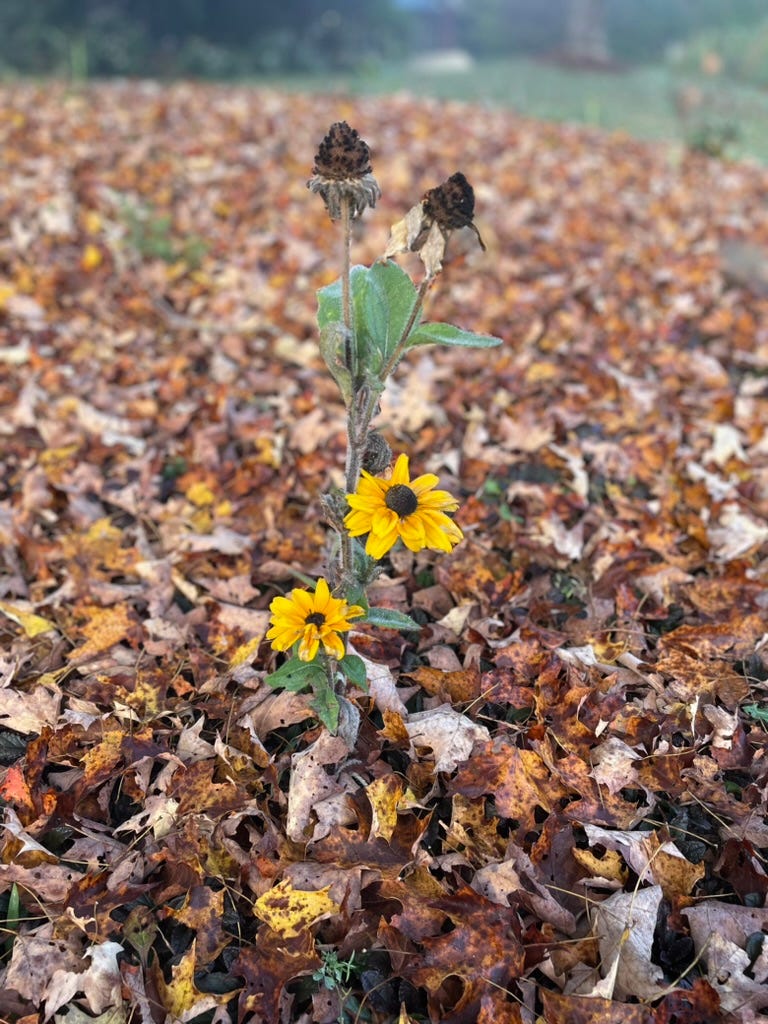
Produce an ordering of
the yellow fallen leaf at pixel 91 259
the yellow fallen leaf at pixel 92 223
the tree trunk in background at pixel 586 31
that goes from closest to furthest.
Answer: the yellow fallen leaf at pixel 91 259
the yellow fallen leaf at pixel 92 223
the tree trunk in background at pixel 586 31

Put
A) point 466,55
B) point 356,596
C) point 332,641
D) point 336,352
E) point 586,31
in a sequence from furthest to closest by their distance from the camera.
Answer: point 466,55
point 586,31
point 356,596
point 332,641
point 336,352

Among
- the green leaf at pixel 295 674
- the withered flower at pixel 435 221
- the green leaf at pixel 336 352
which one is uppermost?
the withered flower at pixel 435 221

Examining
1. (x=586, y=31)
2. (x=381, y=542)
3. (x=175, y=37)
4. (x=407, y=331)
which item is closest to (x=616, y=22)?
(x=586, y=31)

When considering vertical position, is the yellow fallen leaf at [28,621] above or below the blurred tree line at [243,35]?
below

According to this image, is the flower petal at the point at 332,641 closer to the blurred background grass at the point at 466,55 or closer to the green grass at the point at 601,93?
the blurred background grass at the point at 466,55

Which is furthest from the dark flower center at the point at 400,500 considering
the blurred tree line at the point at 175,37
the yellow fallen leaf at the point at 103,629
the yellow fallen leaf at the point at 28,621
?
the blurred tree line at the point at 175,37

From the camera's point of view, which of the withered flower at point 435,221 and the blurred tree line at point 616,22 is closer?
the withered flower at point 435,221

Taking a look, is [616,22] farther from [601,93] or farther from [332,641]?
[332,641]

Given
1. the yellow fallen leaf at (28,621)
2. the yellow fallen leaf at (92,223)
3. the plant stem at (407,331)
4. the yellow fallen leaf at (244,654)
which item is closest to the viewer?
the plant stem at (407,331)

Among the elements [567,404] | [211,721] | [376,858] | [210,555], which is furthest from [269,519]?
[567,404]
